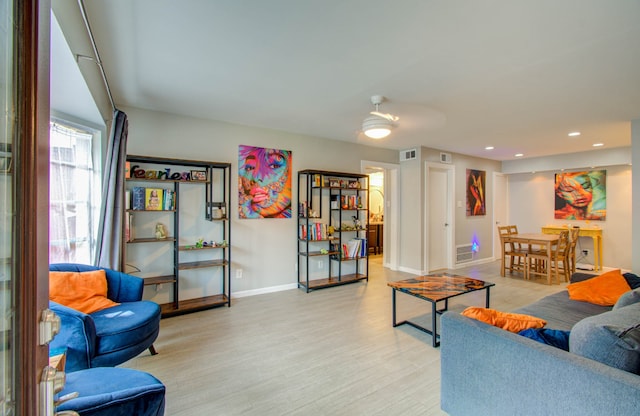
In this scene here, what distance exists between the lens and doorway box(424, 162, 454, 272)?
18.9ft

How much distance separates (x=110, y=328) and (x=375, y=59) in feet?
8.93

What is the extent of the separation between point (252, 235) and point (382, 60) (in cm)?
283

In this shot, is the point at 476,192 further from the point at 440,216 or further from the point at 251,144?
the point at 251,144

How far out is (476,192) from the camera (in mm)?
6523

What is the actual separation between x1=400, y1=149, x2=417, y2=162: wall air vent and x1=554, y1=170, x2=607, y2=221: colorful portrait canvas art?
149 inches

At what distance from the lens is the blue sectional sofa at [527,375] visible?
1136mm

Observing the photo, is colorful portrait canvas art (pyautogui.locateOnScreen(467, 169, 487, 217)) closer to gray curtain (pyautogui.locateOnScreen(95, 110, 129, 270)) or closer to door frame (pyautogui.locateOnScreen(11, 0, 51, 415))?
gray curtain (pyautogui.locateOnScreen(95, 110, 129, 270))

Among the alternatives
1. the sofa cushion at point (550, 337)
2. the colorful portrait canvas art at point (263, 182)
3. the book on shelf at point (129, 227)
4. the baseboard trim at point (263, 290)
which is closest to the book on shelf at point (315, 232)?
the colorful portrait canvas art at point (263, 182)

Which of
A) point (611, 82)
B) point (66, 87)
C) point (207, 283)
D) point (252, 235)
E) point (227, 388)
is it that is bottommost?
point (227, 388)

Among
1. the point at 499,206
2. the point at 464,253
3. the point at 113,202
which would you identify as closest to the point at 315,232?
the point at 113,202

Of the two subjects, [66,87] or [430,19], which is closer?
[430,19]

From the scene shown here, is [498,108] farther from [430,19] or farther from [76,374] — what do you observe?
[76,374]

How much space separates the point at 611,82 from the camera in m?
2.67

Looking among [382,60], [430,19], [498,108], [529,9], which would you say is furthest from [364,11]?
[498,108]
